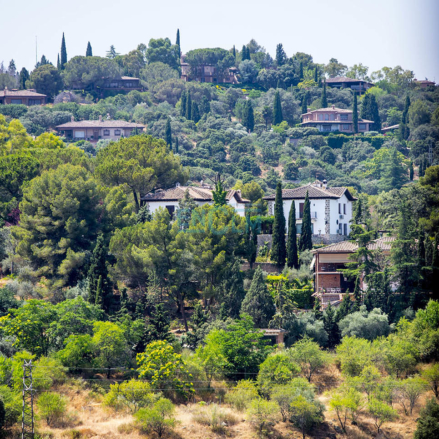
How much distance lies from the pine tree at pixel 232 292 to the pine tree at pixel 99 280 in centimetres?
738

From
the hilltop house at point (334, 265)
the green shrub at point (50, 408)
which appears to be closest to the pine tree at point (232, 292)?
the hilltop house at point (334, 265)

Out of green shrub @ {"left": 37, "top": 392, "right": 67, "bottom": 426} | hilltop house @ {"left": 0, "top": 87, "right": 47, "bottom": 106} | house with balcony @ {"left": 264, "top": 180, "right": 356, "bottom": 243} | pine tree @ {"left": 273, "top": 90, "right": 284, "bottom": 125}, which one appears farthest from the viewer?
pine tree @ {"left": 273, "top": 90, "right": 284, "bottom": 125}

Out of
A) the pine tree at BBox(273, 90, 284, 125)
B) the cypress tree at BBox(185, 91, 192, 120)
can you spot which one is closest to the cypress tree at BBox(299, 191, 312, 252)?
the pine tree at BBox(273, 90, 284, 125)

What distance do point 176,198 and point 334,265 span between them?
1592cm

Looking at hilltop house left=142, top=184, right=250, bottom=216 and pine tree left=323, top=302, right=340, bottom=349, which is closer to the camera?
pine tree left=323, top=302, right=340, bottom=349

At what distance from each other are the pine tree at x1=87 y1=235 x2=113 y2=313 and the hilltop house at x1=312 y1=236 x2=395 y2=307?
14.5m

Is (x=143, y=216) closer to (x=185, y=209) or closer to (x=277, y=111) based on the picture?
(x=185, y=209)

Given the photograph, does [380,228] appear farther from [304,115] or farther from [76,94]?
[76,94]

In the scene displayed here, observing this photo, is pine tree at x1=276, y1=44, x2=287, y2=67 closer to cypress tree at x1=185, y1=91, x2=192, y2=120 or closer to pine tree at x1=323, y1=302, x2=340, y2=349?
cypress tree at x1=185, y1=91, x2=192, y2=120

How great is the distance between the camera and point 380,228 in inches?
2805

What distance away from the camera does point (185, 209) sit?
205 ft

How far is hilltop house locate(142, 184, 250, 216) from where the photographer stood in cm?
6612

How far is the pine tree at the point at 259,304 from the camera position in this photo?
4952cm

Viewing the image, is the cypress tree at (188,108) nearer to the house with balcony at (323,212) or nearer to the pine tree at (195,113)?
the pine tree at (195,113)
